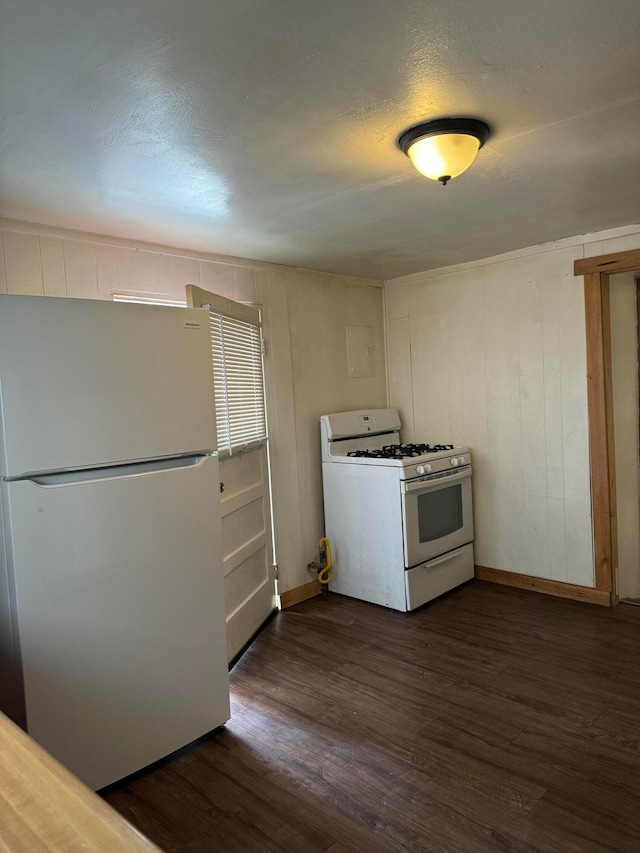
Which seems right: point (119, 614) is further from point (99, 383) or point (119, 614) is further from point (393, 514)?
A: point (393, 514)

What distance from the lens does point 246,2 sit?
48.9 inches

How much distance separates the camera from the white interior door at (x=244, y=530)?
2.99 m

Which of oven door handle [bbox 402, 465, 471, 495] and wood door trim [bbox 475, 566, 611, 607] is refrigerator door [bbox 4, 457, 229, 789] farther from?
wood door trim [bbox 475, 566, 611, 607]

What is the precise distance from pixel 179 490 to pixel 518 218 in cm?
221

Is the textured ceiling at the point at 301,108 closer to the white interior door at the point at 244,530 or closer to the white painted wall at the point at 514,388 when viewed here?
the white interior door at the point at 244,530

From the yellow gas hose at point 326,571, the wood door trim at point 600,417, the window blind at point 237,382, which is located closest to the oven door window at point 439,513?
the yellow gas hose at point 326,571

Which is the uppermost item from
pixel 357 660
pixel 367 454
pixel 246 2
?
pixel 246 2

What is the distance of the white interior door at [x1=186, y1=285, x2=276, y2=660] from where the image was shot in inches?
118

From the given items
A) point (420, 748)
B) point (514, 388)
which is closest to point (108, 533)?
point (420, 748)

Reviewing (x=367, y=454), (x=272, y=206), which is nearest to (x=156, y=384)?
(x=272, y=206)

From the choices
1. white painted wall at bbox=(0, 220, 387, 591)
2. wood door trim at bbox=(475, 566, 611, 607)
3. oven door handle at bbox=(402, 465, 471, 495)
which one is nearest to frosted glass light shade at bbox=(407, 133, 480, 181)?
white painted wall at bbox=(0, 220, 387, 591)

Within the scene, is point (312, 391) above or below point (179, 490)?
above

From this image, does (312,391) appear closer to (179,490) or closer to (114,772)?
(179,490)

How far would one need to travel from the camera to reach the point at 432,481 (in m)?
3.67
